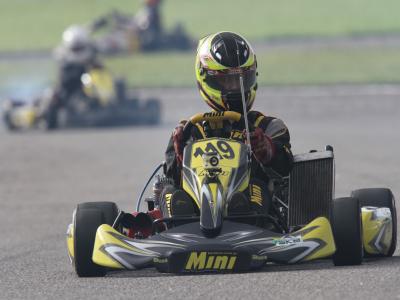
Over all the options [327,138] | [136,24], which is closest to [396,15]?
[136,24]

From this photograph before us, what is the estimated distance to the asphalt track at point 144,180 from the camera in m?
5.40

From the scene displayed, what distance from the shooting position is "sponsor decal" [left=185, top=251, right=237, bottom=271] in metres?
5.78

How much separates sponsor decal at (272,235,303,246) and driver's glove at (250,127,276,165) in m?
0.72

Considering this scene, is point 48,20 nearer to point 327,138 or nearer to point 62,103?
point 62,103

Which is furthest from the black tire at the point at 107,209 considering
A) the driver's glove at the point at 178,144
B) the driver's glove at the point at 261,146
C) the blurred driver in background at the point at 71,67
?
the blurred driver in background at the point at 71,67

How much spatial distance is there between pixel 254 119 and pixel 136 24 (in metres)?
25.7

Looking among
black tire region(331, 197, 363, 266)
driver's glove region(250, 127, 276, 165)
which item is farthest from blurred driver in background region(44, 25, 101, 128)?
black tire region(331, 197, 363, 266)

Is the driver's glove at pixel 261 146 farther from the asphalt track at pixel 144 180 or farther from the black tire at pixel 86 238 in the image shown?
the black tire at pixel 86 238

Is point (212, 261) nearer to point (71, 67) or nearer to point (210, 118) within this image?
point (210, 118)

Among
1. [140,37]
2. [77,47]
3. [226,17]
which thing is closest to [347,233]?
[77,47]

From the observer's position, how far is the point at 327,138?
56.9ft

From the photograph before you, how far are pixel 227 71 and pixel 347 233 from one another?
1261 mm

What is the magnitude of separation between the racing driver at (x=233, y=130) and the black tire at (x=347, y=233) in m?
0.42

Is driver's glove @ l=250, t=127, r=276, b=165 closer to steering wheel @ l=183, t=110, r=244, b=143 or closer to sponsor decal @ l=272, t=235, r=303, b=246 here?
steering wheel @ l=183, t=110, r=244, b=143
